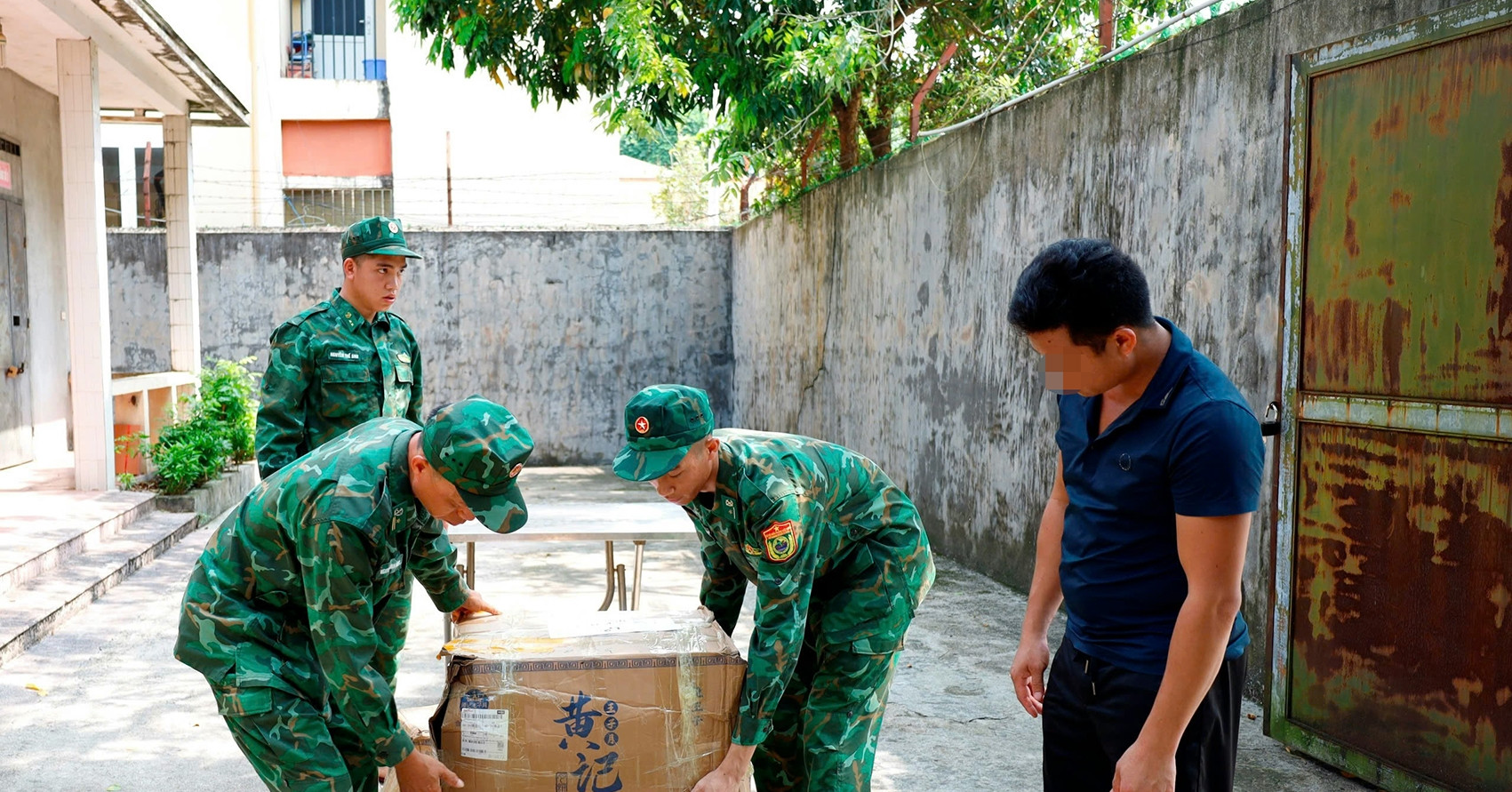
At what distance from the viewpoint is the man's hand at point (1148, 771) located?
170 cm

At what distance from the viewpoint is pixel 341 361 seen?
3.85m

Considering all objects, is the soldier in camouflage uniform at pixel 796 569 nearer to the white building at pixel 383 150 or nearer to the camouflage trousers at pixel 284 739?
the camouflage trousers at pixel 284 739

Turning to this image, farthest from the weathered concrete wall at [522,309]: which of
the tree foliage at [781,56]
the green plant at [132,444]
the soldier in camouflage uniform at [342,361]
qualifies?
the soldier in camouflage uniform at [342,361]

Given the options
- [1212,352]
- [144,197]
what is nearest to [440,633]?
[1212,352]

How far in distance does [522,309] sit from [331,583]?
10.0 meters

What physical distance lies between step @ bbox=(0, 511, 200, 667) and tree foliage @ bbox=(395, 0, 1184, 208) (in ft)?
13.5

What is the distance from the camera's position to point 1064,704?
78.0 inches

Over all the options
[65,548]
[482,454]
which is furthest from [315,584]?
[65,548]

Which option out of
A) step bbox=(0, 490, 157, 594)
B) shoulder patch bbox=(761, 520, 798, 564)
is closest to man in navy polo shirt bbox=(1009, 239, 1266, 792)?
shoulder patch bbox=(761, 520, 798, 564)

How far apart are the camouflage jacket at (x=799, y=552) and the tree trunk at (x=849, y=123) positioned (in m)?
6.82

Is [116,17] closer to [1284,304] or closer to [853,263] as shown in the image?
[853,263]

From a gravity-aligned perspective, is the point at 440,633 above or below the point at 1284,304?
below

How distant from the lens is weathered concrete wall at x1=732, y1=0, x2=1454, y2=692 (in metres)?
3.90

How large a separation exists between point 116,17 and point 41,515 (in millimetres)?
3090
